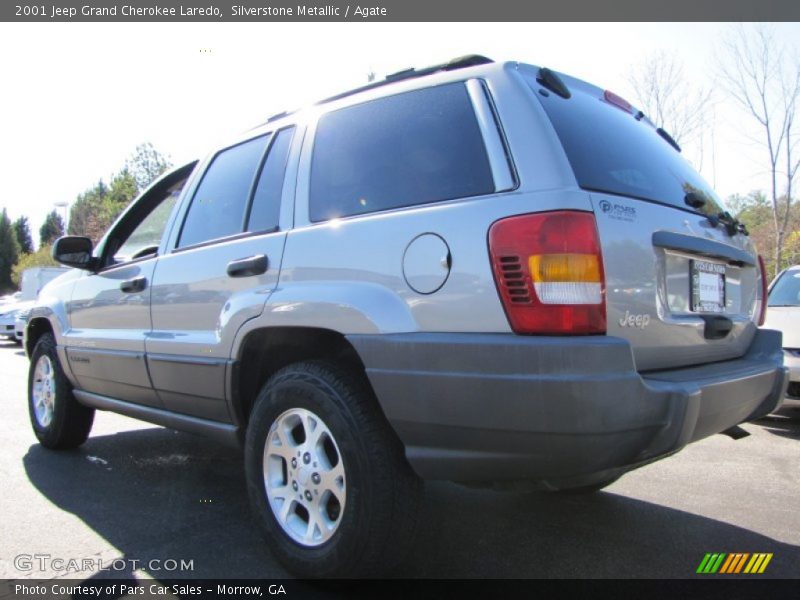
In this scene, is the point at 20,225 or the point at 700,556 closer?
the point at 700,556

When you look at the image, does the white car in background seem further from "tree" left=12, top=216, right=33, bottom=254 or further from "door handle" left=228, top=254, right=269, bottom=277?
"tree" left=12, top=216, right=33, bottom=254

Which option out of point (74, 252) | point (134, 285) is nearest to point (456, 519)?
point (134, 285)

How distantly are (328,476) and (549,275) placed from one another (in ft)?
3.80

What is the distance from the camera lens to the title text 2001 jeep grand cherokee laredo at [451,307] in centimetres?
192

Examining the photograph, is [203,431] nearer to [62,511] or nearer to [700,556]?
[62,511]

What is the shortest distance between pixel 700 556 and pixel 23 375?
9.67m

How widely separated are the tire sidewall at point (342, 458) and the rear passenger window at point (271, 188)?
774 mm

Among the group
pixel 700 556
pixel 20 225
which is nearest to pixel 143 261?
pixel 700 556

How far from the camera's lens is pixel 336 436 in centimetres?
227

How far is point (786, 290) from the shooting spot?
6355 millimetres

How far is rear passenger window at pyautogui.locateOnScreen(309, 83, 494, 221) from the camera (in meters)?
2.19

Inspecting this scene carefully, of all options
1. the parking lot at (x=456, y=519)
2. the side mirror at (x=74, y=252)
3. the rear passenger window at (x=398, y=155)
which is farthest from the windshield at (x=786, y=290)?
the side mirror at (x=74, y=252)

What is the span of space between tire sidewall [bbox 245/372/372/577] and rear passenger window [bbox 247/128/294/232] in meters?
0.77

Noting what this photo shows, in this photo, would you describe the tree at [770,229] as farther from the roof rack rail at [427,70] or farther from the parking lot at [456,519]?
the roof rack rail at [427,70]
